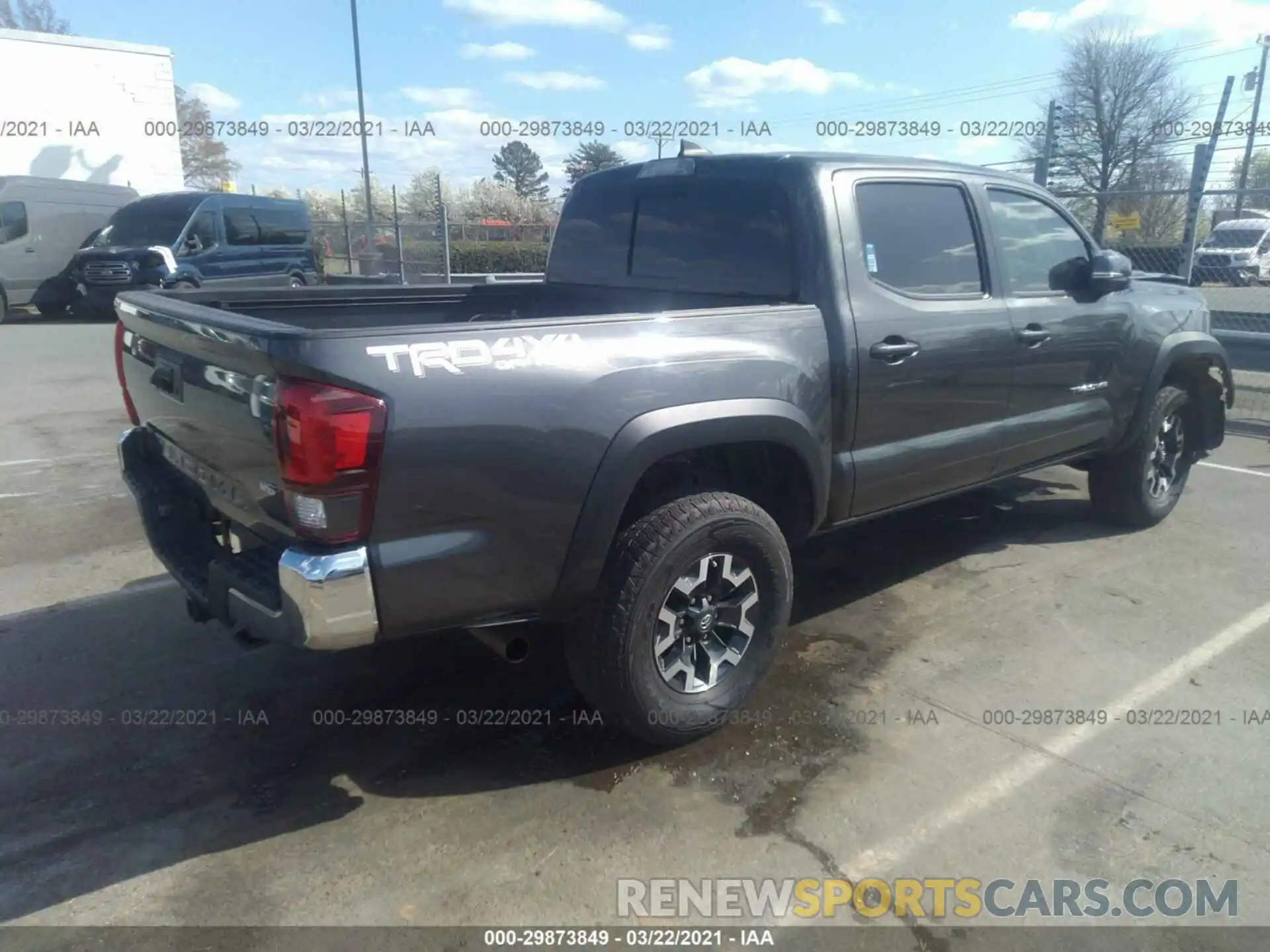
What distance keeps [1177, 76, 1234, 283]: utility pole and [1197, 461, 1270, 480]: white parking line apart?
229cm

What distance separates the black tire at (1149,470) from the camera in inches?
213

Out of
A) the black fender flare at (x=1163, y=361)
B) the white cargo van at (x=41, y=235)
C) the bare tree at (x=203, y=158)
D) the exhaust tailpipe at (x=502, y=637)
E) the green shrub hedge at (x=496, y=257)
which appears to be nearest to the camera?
the exhaust tailpipe at (x=502, y=637)

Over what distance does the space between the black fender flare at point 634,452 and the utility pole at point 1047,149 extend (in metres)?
8.31

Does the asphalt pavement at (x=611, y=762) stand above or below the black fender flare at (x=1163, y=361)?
below

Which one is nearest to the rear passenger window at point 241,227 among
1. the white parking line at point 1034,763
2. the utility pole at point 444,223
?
the utility pole at point 444,223

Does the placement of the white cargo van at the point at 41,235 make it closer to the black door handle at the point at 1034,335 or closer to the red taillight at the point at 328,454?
the red taillight at the point at 328,454

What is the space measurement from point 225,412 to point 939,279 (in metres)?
2.89

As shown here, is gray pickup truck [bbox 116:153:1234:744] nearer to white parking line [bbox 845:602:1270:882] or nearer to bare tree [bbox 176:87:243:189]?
white parking line [bbox 845:602:1270:882]

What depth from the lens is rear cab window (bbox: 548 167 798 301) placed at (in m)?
3.74

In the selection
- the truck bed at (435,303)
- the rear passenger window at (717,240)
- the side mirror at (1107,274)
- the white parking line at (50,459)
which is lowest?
the white parking line at (50,459)

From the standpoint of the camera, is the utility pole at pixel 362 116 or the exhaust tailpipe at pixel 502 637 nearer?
the exhaust tailpipe at pixel 502 637

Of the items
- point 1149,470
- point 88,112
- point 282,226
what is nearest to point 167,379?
point 1149,470

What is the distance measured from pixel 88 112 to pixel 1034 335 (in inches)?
1002

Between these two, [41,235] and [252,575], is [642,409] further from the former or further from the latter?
[41,235]
